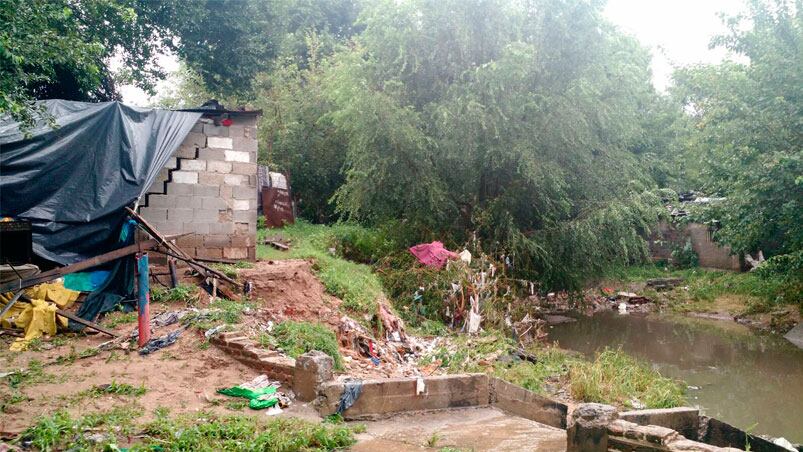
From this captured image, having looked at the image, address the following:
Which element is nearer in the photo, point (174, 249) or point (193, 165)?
point (174, 249)

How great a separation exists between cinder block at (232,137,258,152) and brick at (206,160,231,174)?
0.39m

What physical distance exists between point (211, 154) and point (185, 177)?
640mm

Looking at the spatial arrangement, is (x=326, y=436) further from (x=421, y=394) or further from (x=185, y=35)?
(x=185, y=35)

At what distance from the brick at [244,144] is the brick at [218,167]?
39 centimetres

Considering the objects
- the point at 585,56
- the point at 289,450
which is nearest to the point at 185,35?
the point at 585,56

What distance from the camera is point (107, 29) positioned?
569 inches

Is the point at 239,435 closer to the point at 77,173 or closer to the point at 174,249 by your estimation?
the point at 174,249

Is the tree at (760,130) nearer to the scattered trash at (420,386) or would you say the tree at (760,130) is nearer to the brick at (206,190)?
the scattered trash at (420,386)

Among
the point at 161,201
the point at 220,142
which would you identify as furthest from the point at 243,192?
the point at 161,201

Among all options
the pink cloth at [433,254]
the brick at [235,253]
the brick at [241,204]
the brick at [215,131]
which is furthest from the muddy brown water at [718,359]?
the brick at [215,131]

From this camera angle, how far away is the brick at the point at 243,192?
38.5 ft

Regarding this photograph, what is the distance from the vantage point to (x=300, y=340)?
8.16 meters

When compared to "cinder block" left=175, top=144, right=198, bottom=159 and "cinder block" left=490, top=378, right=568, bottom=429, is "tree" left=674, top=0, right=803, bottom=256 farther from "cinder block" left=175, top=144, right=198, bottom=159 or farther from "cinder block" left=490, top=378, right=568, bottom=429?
"cinder block" left=175, top=144, right=198, bottom=159

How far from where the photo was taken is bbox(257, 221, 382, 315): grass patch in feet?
37.2
